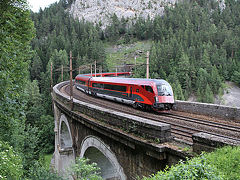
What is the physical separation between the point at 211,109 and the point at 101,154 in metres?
7.47

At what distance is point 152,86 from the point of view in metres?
12.6

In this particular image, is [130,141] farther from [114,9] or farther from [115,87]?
[114,9]

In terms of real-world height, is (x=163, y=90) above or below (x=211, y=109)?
above

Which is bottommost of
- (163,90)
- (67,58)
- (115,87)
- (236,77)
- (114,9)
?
(236,77)

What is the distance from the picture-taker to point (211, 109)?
37.8 ft

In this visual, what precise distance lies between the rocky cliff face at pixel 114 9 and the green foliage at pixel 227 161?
507 feet

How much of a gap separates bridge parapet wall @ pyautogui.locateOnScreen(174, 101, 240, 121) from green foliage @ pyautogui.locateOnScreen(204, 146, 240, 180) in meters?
6.73

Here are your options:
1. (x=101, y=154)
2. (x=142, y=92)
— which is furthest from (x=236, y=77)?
(x=101, y=154)

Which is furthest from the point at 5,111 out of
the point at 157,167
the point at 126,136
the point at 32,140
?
the point at 32,140

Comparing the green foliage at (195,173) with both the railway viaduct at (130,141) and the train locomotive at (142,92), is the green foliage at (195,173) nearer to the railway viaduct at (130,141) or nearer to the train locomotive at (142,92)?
the railway viaduct at (130,141)

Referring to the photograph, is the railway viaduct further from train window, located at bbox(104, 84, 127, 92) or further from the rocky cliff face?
the rocky cliff face

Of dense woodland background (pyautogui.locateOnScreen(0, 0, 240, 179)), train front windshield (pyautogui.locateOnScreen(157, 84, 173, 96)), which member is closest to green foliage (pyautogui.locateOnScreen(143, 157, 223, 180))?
dense woodland background (pyautogui.locateOnScreen(0, 0, 240, 179))

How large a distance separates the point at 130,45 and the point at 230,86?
6416 centimetres

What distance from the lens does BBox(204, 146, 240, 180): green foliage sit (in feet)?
12.5
